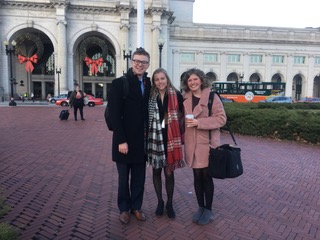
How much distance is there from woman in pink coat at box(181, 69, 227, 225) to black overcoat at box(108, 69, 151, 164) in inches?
23.3

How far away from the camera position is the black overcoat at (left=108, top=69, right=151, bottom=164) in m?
3.70

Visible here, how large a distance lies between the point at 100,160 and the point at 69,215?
3365mm

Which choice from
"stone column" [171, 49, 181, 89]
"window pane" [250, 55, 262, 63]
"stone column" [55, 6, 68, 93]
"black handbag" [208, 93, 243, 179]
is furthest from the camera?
"window pane" [250, 55, 262, 63]

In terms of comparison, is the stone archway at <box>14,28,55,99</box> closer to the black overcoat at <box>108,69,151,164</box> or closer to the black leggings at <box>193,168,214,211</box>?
the black overcoat at <box>108,69,151,164</box>

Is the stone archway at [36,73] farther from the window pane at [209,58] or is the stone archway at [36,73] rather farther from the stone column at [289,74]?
the stone column at [289,74]

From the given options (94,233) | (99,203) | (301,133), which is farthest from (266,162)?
(94,233)

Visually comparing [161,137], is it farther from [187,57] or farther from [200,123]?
[187,57]

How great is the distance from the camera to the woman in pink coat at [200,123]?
12.2 ft

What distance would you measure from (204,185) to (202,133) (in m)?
0.76

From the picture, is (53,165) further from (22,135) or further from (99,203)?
(22,135)

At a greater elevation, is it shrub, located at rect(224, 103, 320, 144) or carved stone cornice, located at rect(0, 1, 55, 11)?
carved stone cornice, located at rect(0, 1, 55, 11)

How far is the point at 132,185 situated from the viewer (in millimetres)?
4086

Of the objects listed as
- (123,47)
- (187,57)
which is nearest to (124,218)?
(123,47)

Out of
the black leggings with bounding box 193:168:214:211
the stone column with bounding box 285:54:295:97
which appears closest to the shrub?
the black leggings with bounding box 193:168:214:211
